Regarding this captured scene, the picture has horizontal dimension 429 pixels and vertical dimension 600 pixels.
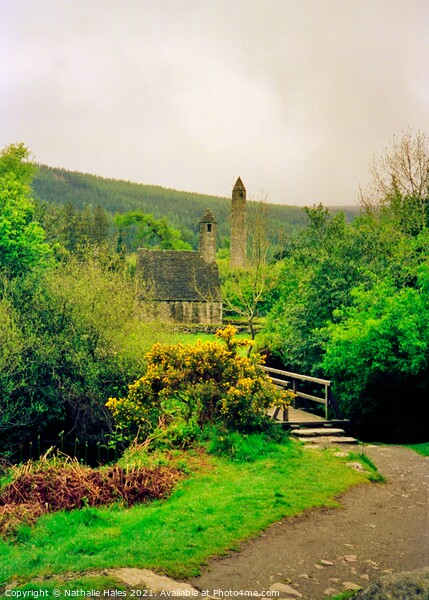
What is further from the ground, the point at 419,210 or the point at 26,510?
the point at 419,210

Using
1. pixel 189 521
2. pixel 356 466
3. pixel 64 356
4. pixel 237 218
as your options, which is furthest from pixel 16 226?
pixel 237 218

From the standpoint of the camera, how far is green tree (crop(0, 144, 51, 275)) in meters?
36.7

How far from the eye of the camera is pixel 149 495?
1161 cm

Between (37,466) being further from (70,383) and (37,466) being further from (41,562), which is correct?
(70,383)

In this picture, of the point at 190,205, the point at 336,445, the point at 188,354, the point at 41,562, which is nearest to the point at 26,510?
the point at 41,562

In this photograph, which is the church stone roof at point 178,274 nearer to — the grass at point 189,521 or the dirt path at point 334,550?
the grass at point 189,521

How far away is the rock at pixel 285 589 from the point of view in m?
6.97

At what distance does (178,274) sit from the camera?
2367 inches

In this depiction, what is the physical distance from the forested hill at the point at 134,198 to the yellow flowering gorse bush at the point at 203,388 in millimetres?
110319

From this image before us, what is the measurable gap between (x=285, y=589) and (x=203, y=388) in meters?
7.64

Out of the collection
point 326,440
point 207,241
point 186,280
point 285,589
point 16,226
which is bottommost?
point 326,440

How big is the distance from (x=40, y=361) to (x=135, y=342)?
336 centimetres

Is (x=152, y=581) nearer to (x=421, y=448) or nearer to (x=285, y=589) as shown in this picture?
(x=285, y=589)

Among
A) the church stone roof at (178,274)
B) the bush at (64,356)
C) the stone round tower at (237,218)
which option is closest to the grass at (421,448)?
the bush at (64,356)
